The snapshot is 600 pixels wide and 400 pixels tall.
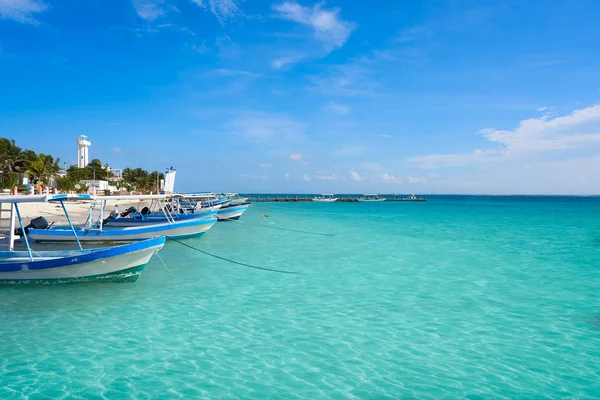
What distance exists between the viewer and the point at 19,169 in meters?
60.5

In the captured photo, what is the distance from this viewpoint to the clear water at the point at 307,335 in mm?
6496

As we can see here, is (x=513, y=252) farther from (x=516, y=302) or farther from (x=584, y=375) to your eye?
(x=584, y=375)

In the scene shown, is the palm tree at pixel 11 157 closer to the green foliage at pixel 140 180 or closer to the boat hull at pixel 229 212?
the green foliage at pixel 140 180

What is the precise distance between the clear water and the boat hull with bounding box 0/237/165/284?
0.37 m

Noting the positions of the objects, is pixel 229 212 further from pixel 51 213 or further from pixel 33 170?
pixel 33 170

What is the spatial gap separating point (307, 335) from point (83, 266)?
267 inches

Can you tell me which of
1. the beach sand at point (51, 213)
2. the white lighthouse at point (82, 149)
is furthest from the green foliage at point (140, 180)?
the beach sand at point (51, 213)

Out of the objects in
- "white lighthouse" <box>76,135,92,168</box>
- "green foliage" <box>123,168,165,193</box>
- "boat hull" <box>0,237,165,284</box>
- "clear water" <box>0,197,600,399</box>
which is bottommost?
"clear water" <box>0,197,600,399</box>

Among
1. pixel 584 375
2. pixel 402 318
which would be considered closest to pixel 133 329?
pixel 402 318

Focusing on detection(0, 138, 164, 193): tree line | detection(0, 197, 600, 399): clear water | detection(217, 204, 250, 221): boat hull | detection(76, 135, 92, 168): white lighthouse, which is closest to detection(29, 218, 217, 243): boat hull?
detection(0, 197, 600, 399): clear water

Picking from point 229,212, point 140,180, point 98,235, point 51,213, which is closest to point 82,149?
point 140,180

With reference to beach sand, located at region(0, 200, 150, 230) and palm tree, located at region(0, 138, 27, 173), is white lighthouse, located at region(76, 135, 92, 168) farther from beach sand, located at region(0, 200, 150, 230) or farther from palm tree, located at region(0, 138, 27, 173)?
beach sand, located at region(0, 200, 150, 230)

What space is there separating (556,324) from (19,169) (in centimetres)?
6883

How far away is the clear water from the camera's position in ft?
21.3
